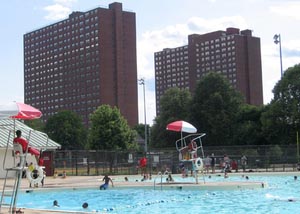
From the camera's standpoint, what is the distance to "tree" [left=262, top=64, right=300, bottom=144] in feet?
223

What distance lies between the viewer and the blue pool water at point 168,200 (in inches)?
713

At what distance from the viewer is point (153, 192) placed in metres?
25.1

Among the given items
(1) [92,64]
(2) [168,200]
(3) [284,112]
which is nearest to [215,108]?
(3) [284,112]

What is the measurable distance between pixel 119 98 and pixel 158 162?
10770 cm

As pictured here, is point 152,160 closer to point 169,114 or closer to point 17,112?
point 17,112

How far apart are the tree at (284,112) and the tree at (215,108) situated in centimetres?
641

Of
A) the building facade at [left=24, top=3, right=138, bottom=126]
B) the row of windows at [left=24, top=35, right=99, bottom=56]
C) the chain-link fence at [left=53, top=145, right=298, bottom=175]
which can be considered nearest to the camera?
the chain-link fence at [left=53, top=145, right=298, bottom=175]

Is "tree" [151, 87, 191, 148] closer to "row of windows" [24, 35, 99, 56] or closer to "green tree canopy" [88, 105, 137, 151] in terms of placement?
"green tree canopy" [88, 105, 137, 151]

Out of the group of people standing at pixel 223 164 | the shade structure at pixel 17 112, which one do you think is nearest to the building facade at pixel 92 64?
the group of people standing at pixel 223 164

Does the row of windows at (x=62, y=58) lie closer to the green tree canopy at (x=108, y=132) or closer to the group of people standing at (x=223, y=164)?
the green tree canopy at (x=108, y=132)

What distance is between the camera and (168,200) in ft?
67.2

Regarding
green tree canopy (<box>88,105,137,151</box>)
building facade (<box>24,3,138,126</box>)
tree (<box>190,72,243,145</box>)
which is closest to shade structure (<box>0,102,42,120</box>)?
green tree canopy (<box>88,105,137,151</box>)

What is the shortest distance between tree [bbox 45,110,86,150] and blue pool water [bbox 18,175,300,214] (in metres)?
88.6

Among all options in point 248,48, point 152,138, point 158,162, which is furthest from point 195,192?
point 248,48
